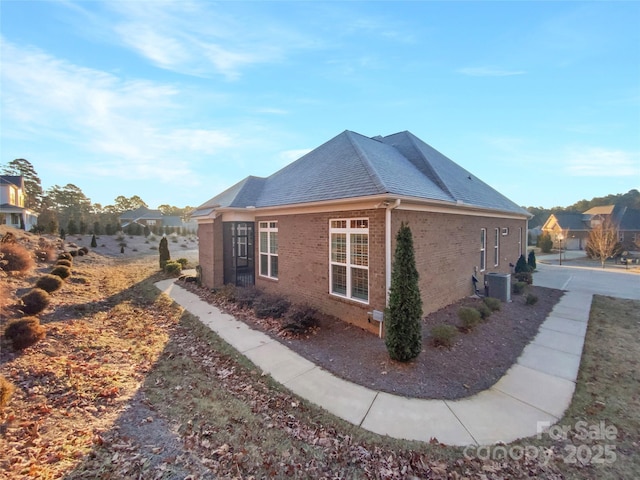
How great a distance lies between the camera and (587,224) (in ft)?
146

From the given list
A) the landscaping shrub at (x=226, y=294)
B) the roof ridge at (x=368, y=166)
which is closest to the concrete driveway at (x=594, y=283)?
the roof ridge at (x=368, y=166)

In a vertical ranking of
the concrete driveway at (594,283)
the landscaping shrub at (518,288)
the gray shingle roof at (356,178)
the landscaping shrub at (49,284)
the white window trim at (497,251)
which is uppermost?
the gray shingle roof at (356,178)

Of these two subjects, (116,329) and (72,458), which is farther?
(116,329)

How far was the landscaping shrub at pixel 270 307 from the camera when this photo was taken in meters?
9.01

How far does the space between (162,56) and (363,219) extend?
7875 mm

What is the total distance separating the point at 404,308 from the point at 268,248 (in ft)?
22.9

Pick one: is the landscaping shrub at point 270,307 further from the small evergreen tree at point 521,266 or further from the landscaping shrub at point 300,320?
the small evergreen tree at point 521,266

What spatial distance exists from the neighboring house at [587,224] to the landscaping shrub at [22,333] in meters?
50.3

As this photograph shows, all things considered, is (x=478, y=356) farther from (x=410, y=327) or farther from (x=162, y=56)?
(x=162, y=56)

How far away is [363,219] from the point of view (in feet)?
25.4

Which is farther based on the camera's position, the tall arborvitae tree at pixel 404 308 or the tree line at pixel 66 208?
the tree line at pixel 66 208

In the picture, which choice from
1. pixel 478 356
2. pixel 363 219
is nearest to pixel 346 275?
pixel 363 219

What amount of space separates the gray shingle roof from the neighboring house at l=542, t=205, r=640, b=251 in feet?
125

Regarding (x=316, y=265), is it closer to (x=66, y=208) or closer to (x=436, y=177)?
(x=436, y=177)
